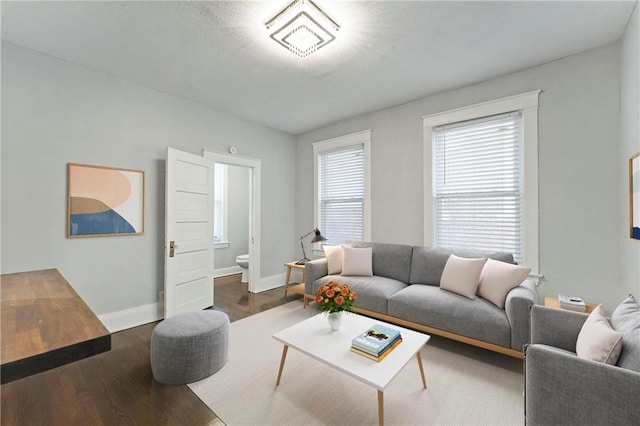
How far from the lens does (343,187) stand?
14.4 feet

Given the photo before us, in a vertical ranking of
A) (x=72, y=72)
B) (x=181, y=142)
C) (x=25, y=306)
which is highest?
(x=72, y=72)

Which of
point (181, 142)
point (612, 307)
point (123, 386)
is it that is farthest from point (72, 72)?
point (612, 307)

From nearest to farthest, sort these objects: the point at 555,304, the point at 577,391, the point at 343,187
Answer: the point at 577,391
the point at 555,304
the point at 343,187

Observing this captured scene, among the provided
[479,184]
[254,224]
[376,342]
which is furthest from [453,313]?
[254,224]

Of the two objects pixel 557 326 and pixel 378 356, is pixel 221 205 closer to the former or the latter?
pixel 378 356

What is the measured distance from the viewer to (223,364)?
223 cm

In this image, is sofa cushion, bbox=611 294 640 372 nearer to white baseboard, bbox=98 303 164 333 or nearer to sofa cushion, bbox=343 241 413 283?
sofa cushion, bbox=343 241 413 283

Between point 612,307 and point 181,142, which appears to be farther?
point 181,142

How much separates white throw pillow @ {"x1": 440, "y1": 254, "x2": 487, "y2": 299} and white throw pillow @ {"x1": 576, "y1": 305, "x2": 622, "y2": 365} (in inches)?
41.8

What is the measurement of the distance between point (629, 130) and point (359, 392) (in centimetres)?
291

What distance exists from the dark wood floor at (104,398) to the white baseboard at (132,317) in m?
0.56

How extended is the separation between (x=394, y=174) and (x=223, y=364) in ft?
9.91

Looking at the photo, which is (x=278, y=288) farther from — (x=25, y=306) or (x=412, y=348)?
(x=25, y=306)

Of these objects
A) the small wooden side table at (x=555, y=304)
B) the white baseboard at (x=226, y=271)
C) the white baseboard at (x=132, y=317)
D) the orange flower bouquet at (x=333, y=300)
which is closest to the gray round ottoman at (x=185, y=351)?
the orange flower bouquet at (x=333, y=300)
